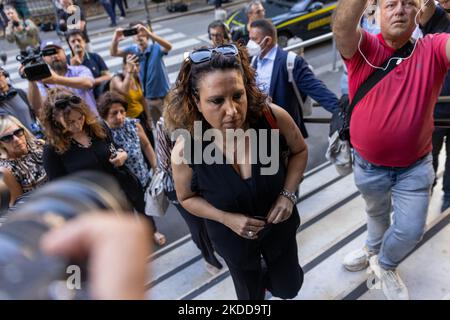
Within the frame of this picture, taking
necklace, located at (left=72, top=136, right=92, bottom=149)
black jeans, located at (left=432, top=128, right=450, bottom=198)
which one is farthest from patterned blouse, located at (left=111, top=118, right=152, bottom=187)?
black jeans, located at (left=432, top=128, right=450, bottom=198)

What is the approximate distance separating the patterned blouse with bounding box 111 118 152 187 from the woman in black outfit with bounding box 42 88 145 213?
0.18 m

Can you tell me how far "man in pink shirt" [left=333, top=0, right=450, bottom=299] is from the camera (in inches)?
67.6

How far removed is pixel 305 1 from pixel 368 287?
7.38 metres

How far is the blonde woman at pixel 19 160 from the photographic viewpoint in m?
2.31

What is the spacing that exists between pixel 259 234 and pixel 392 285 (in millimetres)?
968

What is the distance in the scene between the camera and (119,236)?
1.69ft

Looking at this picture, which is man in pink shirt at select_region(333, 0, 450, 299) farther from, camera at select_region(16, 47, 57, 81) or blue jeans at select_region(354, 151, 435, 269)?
camera at select_region(16, 47, 57, 81)

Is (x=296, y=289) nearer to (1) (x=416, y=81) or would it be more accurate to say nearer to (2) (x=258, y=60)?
(1) (x=416, y=81)

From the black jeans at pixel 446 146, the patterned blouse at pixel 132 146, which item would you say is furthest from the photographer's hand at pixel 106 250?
the black jeans at pixel 446 146

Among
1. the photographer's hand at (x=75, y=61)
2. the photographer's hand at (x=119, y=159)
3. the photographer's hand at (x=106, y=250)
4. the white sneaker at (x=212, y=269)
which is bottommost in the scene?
the white sneaker at (x=212, y=269)

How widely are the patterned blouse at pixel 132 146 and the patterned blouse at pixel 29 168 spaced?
0.55 metres

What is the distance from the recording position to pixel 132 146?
2.89 m

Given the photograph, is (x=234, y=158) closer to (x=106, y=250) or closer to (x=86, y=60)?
(x=106, y=250)

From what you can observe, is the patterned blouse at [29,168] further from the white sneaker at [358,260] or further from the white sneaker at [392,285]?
the white sneaker at [392,285]
